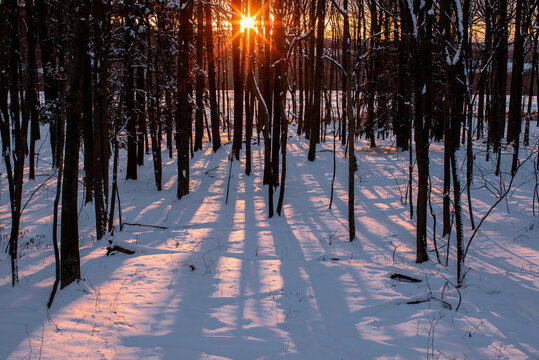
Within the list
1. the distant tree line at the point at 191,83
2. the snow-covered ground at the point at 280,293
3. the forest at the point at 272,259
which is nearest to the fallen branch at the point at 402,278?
the forest at the point at 272,259

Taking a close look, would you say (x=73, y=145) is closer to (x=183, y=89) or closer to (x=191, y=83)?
(x=183, y=89)

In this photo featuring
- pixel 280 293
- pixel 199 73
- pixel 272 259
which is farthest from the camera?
pixel 199 73

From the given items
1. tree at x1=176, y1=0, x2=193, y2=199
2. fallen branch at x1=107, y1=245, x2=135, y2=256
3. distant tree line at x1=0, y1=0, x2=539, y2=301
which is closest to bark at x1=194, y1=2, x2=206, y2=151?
distant tree line at x1=0, y1=0, x2=539, y2=301

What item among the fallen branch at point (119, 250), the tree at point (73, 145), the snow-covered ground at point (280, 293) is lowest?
the snow-covered ground at point (280, 293)

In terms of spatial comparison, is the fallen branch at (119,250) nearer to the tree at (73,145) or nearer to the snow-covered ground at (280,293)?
the snow-covered ground at (280,293)

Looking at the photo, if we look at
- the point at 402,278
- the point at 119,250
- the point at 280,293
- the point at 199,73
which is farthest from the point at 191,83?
the point at 402,278

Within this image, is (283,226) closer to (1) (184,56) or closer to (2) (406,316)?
(2) (406,316)

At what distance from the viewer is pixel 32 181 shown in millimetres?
17891

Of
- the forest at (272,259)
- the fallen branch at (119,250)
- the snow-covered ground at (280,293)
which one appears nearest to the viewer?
the snow-covered ground at (280,293)

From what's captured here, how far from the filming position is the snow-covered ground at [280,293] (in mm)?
Answer: 4328

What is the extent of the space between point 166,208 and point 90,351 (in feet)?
31.1

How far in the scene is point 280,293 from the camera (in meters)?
5.95

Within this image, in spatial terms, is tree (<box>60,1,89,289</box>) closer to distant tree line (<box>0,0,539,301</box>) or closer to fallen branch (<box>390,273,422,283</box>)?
distant tree line (<box>0,0,539,301</box>)

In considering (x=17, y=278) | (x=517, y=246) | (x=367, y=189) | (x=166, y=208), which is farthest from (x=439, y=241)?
(x=166, y=208)
